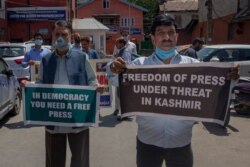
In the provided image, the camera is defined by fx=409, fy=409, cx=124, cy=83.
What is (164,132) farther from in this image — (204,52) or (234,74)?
(204,52)

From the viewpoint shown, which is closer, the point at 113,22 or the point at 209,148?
the point at 209,148

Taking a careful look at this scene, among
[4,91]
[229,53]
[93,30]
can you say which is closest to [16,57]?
[4,91]

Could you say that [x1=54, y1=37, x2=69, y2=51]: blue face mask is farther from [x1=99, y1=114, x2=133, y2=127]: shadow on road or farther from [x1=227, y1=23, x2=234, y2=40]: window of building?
[x1=227, y1=23, x2=234, y2=40]: window of building

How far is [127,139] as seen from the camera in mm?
7379

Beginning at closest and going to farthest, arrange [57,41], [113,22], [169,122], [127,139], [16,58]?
[169,122]
[57,41]
[127,139]
[16,58]
[113,22]

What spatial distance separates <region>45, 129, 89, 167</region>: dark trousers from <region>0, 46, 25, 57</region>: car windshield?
1065 centimetres

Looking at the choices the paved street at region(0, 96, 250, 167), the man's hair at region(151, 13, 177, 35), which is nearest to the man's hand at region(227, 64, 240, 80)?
the man's hair at region(151, 13, 177, 35)

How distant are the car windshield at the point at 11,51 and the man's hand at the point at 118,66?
11.5 meters

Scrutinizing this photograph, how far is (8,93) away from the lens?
9008 mm

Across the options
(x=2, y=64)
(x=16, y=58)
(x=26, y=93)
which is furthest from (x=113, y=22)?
(x=26, y=93)

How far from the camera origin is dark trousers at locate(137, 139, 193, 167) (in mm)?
3287

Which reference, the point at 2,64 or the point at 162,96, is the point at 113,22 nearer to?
the point at 2,64

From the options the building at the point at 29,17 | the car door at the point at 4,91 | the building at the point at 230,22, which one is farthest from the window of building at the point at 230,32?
the car door at the point at 4,91

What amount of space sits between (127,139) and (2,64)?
12.5 ft
